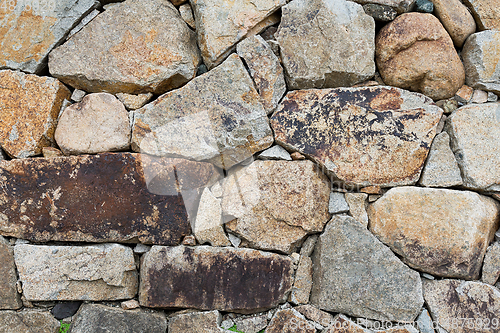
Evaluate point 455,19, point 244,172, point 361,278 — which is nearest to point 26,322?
point 244,172

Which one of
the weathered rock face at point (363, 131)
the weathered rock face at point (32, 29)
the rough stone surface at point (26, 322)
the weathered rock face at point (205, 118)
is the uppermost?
the weathered rock face at point (32, 29)

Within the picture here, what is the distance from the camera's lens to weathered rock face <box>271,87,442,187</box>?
1848mm

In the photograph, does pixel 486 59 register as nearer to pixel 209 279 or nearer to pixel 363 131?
pixel 363 131

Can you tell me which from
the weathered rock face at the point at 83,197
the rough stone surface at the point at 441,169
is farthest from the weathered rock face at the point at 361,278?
the weathered rock face at the point at 83,197

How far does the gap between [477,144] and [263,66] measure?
1.34 metres

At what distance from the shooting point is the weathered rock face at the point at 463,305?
1.77m

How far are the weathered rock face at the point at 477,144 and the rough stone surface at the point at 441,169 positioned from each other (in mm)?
39

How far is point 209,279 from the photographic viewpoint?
183 cm

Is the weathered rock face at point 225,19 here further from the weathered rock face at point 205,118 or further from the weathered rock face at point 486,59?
the weathered rock face at point 486,59

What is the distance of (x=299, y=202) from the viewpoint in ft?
6.10

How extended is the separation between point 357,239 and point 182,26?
1.67 meters

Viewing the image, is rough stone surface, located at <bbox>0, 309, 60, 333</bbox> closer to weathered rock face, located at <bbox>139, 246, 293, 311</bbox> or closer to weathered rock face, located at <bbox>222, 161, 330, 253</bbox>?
weathered rock face, located at <bbox>139, 246, 293, 311</bbox>

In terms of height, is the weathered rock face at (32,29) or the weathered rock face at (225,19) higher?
the weathered rock face at (32,29)

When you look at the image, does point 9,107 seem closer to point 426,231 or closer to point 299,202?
point 299,202
